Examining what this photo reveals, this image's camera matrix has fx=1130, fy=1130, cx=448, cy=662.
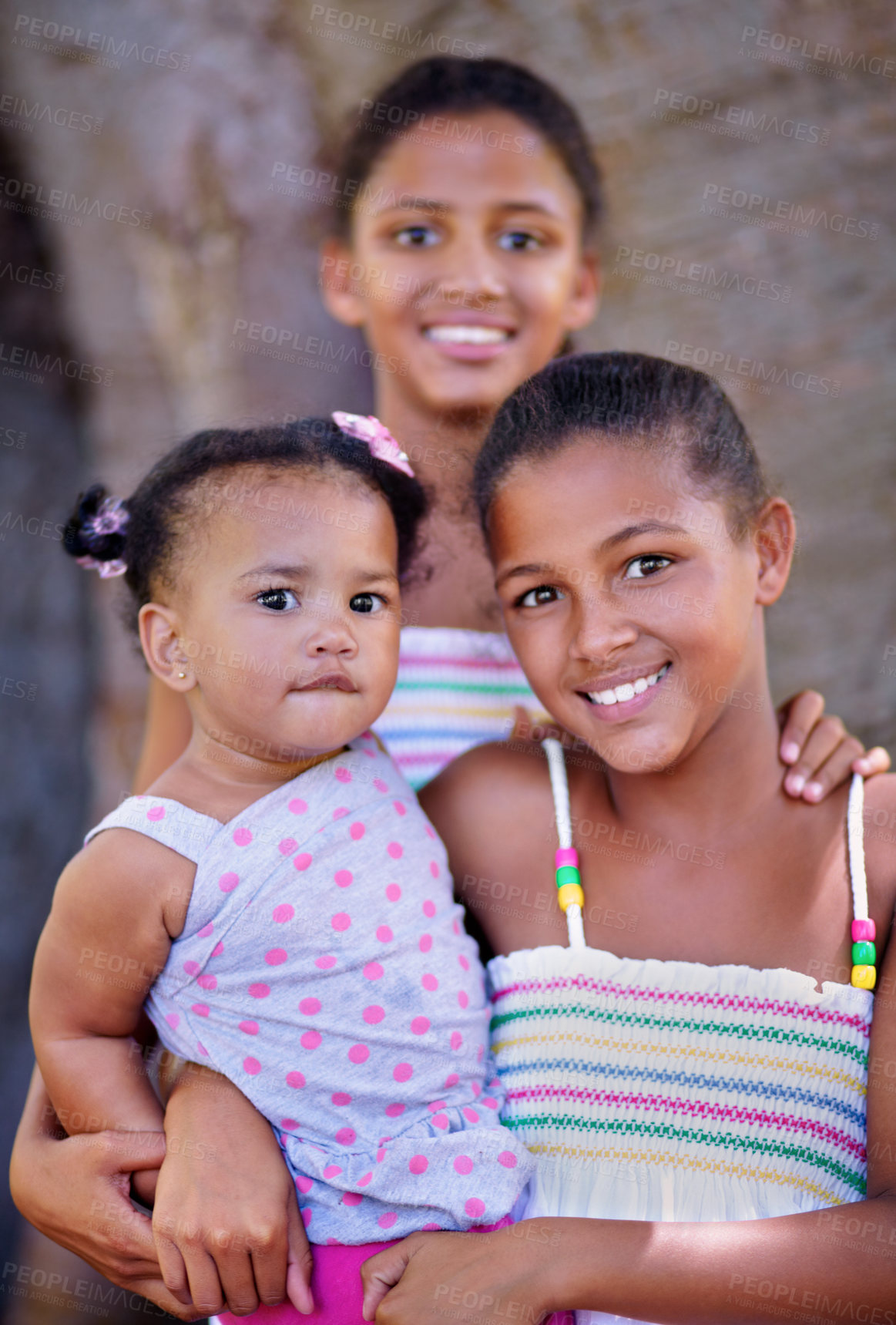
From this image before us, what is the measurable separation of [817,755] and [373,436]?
0.87 metres

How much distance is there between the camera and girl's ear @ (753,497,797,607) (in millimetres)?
1780

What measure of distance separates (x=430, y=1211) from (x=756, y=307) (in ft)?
7.53

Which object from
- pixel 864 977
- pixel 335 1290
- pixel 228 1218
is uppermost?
A: pixel 864 977

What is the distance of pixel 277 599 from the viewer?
1588 mm

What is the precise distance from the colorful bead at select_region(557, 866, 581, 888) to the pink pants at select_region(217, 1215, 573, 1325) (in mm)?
485

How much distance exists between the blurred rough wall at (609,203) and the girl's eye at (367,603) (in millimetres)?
1009

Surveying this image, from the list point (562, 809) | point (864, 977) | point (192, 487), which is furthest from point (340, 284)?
point (864, 977)

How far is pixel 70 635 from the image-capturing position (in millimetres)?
3732

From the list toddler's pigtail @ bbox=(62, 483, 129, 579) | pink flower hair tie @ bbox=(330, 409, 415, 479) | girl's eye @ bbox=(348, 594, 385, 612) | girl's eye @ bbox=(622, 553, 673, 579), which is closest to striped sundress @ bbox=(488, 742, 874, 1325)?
girl's eye @ bbox=(622, 553, 673, 579)

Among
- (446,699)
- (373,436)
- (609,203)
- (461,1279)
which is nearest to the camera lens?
(461,1279)

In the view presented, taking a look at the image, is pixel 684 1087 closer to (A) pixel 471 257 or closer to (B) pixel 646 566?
(B) pixel 646 566

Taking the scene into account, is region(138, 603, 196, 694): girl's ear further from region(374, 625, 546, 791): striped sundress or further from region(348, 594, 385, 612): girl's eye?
region(374, 625, 546, 791): striped sundress

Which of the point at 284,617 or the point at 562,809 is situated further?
the point at 562,809

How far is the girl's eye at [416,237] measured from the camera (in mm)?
2398
